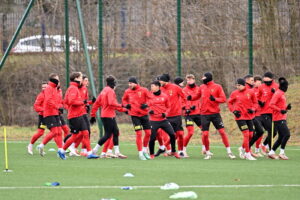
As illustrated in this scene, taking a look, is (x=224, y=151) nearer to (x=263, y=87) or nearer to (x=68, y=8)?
(x=263, y=87)

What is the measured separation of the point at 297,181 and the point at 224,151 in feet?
24.8

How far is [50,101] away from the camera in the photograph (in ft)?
61.8

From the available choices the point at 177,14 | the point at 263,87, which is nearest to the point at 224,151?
the point at 263,87

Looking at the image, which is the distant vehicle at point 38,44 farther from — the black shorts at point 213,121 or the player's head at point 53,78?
the black shorts at point 213,121

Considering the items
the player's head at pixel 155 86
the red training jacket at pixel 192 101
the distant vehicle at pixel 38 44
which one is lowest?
the red training jacket at pixel 192 101

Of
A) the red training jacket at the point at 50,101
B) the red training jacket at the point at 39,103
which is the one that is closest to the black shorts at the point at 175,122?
the red training jacket at the point at 50,101

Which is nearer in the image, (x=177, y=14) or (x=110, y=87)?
(x=110, y=87)

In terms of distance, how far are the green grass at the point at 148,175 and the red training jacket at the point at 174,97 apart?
1283mm

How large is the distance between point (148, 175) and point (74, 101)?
434 centimetres

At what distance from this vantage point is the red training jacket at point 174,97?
64.4 feet

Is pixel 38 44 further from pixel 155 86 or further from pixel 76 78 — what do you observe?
pixel 155 86

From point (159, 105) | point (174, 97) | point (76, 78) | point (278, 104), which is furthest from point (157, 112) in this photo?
point (278, 104)

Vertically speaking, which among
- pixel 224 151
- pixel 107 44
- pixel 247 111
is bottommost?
pixel 224 151

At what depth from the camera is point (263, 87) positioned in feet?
65.5
